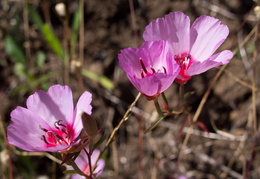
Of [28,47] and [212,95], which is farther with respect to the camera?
[28,47]

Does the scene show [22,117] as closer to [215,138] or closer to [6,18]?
[215,138]

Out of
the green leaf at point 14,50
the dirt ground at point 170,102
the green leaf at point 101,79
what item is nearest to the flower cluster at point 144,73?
the dirt ground at point 170,102

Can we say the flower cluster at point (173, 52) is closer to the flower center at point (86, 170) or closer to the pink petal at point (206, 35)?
the pink petal at point (206, 35)

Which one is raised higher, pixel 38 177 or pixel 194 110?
pixel 194 110

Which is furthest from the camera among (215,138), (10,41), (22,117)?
(10,41)

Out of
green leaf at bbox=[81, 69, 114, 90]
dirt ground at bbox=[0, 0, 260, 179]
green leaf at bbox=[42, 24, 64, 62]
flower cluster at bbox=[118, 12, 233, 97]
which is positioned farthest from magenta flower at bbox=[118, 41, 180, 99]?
green leaf at bbox=[42, 24, 64, 62]

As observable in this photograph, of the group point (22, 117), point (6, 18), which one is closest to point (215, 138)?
point (22, 117)

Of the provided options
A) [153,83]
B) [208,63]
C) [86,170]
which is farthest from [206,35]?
[86,170]

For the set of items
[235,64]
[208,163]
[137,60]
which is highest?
[137,60]
